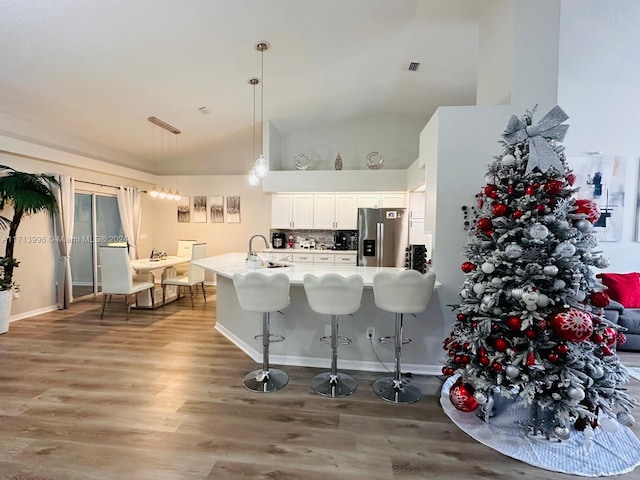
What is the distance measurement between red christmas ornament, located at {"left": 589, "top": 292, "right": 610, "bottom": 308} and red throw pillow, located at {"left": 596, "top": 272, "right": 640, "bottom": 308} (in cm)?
227

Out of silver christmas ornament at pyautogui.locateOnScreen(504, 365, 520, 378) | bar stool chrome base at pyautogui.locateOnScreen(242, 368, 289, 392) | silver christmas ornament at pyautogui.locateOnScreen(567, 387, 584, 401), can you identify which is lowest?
bar stool chrome base at pyautogui.locateOnScreen(242, 368, 289, 392)

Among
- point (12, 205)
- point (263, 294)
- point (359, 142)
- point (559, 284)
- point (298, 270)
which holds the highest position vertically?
point (359, 142)

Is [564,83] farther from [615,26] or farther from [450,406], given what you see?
[450,406]

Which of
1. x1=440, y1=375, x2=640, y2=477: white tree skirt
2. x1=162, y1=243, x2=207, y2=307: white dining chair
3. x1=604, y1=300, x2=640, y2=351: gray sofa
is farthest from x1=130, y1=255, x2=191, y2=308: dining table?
x1=604, y1=300, x2=640, y2=351: gray sofa

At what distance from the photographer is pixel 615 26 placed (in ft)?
9.95

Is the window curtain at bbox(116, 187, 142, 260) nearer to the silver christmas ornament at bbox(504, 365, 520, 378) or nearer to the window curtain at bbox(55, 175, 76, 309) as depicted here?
the window curtain at bbox(55, 175, 76, 309)

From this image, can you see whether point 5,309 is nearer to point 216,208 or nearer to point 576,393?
point 216,208

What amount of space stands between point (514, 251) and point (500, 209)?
0.28m

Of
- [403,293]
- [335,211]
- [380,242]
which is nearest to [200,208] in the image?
[335,211]

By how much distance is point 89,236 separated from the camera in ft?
18.6

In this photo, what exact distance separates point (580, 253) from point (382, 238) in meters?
3.67

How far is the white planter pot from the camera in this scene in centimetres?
382

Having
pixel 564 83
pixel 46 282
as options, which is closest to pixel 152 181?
pixel 46 282

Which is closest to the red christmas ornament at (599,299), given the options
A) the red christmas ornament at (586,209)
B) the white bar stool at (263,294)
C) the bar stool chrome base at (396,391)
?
the red christmas ornament at (586,209)
